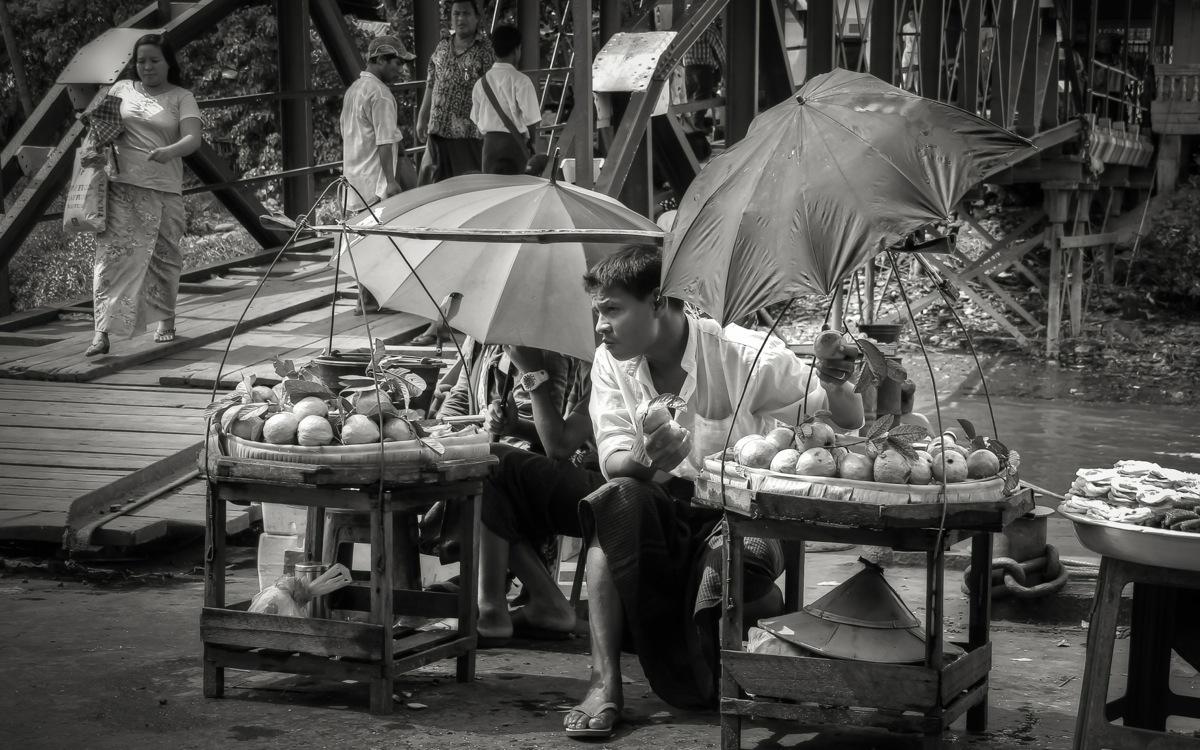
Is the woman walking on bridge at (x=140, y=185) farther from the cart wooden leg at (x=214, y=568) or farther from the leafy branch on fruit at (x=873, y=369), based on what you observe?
the leafy branch on fruit at (x=873, y=369)

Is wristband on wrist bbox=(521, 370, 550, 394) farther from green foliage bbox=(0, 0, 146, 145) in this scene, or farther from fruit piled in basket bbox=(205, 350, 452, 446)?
green foliage bbox=(0, 0, 146, 145)

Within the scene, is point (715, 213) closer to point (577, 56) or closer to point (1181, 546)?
point (1181, 546)

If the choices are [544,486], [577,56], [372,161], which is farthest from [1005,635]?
[372,161]

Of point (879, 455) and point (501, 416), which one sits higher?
point (879, 455)

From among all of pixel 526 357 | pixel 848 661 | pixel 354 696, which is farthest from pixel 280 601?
pixel 848 661

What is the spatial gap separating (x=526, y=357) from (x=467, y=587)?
0.78m

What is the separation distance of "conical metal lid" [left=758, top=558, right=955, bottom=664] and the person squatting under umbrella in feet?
0.92

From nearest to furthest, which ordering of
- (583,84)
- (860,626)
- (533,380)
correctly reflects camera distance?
(860,626), (533,380), (583,84)

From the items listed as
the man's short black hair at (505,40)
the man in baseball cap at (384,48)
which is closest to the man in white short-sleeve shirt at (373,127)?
the man in baseball cap at (384,48)

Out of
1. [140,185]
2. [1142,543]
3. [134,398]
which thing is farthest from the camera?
[140,185]

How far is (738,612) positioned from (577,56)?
371 centimetres

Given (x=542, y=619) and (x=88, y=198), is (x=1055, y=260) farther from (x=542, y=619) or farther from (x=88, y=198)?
(x=542, y=619)

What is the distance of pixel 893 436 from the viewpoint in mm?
3395

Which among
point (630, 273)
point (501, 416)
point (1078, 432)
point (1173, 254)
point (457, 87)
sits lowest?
point (1078, 432)
